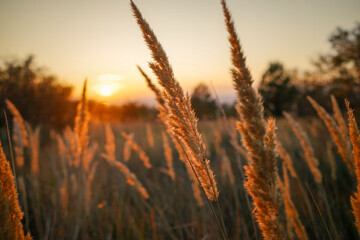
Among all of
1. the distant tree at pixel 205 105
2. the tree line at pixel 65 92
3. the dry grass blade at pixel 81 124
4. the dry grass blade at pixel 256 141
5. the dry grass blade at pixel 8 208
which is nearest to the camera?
the dry grass blade at pixel 256 141

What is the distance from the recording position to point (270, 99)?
120 ft

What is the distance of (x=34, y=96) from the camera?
9430 millimetres

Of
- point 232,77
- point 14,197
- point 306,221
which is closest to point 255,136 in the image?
point 232,77

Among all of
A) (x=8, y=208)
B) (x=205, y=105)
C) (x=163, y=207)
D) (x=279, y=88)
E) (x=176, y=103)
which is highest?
(x=279, y=88)

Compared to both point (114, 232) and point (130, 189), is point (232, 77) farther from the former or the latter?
point (130, 189)

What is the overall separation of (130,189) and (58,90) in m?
12.1

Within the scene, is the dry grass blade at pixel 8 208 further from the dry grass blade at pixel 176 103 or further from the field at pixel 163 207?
the field at pixel 163 207

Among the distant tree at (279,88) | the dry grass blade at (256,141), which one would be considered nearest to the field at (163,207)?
the dry grass blade at (256,141)

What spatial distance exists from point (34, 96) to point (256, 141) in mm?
11740

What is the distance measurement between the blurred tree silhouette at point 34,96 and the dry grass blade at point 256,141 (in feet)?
30.3

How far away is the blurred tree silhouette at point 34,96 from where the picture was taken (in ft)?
26.8

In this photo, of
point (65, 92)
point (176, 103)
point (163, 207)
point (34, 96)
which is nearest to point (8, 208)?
point (176, 103)

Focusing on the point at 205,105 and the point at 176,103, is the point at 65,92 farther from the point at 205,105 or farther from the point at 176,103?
the point at 176,103

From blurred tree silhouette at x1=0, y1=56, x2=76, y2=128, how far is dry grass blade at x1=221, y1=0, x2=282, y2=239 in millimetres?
9231
